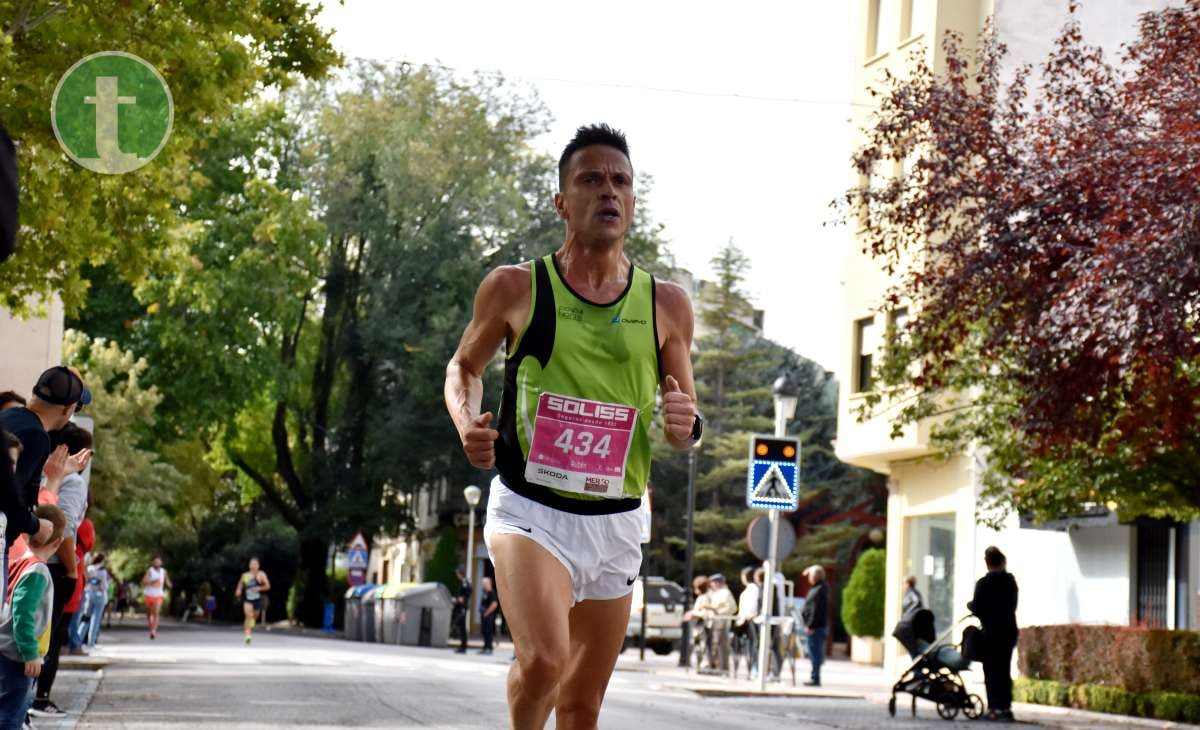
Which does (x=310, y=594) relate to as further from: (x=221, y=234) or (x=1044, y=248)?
(x=1044, y=248)

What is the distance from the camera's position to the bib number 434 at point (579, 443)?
5.86 metres

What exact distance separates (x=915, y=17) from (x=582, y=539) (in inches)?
1230

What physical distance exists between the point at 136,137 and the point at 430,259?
3374 cm

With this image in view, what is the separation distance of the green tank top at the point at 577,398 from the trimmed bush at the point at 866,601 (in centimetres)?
4065

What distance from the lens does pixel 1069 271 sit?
1756 centimetres

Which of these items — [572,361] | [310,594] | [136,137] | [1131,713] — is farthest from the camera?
[310,594]

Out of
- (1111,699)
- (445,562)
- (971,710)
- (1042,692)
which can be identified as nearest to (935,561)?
(1042,692)

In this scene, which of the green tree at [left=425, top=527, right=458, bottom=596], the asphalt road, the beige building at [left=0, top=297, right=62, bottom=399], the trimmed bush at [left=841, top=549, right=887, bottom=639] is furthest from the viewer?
the green tree at [left=425, top=527, right=458, bottom=596]

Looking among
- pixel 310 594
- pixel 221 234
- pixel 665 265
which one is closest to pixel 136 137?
pixel 221 234

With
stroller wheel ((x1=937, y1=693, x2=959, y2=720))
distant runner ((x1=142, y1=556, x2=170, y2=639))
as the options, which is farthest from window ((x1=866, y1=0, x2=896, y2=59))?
stroller wheel ((x1=937, y1=693, x2=959, y2=720))

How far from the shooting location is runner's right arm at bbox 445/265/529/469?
6.02m

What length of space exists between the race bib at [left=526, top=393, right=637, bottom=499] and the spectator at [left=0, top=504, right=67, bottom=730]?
282cm

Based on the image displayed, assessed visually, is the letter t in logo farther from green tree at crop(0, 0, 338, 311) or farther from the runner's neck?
the runner's neck

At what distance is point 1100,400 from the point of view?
18328 millimetres
